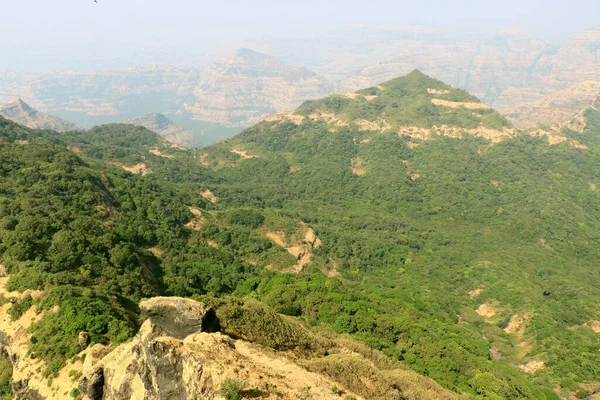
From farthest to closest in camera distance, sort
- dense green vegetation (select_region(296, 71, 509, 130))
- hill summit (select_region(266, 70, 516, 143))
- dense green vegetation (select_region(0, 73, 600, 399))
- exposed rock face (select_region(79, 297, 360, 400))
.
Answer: dense green vegetation (select_region(296, 71, 509, 130))
hill summit (select_region(266, 70, 516, 143))
dense green vegetation (select_region(0, 73, 600, 399))
exposed rock face (select_region(79, 297, 360, 400))

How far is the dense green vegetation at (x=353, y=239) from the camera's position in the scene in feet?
129

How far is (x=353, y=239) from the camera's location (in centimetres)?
9800

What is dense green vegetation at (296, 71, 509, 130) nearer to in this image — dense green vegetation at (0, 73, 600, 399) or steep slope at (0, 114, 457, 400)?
dense green vegetation at (0, 73, 600, 399)

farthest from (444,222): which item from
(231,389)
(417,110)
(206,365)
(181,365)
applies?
(181,365)

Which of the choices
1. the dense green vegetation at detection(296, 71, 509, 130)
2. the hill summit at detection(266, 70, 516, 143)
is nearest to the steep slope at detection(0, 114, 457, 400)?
the hill summit at detection(266, 70, 516, 143)

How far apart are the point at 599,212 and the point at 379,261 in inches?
3704

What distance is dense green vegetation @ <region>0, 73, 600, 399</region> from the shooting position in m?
39.5

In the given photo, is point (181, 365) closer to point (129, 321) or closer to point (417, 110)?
point (129, 321)

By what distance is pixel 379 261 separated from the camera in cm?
9506

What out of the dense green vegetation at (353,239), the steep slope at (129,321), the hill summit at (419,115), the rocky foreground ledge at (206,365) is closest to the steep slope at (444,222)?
the dense green vegetation at (353,239)

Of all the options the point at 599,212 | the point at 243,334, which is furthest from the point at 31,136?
the point at 599,212

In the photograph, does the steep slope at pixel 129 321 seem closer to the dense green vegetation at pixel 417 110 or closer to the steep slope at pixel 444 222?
the steep slope at pixel 444 222

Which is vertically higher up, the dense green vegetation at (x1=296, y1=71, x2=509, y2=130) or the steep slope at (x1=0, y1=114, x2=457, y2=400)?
the steep slope at (x1=0, y1=114, x2=457, y2=400)

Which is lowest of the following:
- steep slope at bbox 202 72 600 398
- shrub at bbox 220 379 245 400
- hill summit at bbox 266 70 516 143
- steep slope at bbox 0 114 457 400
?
steep slope at bbox 202 72 600 398
